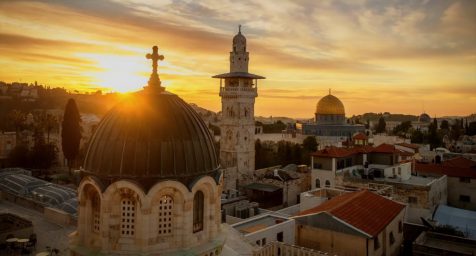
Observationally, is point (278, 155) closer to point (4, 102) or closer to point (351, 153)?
point (351, 153)

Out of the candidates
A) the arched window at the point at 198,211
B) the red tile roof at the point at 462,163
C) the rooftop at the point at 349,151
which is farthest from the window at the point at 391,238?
the red tile roof at the point at 462,163

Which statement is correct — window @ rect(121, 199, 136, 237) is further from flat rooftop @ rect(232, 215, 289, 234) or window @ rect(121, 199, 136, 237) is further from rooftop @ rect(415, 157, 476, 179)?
rooftop @ rect(415, 157, 476, 179)

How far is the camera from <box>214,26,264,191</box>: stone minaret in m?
47.9

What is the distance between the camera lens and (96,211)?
35.6 feet

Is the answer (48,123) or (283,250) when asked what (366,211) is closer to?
(283,250)

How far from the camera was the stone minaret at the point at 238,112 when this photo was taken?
47.9m

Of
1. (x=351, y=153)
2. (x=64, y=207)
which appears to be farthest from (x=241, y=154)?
(x=64, y=207)

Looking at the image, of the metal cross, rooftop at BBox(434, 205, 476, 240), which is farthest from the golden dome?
the metal cross

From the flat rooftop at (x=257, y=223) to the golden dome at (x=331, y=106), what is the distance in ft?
165

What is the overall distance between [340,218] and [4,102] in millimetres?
80843

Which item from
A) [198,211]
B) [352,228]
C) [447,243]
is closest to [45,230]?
[198,211]

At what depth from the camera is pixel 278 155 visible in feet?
192

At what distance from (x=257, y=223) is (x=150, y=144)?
13508mm

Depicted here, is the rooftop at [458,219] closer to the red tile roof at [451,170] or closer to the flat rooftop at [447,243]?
the flat rooftop at [447,243]
